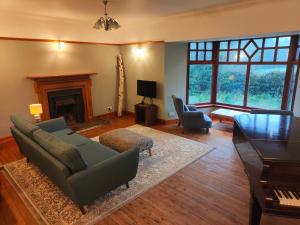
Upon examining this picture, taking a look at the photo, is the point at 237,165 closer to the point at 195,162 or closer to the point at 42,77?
the point at 195,162

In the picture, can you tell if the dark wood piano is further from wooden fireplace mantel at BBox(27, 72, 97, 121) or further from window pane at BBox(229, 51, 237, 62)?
wooden fireplace mantel at BBox(27, 72, 97, 121)

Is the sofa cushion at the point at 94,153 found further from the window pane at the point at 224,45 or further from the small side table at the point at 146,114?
the window pane at the point at 224,45

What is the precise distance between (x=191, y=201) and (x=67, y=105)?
14.6ft

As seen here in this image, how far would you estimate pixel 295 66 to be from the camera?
5.11 m

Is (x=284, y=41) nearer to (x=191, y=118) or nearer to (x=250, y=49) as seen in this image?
(x=250, y=49)

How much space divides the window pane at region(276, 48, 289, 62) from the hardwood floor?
10.6 feet

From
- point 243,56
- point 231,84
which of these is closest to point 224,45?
point 243,56

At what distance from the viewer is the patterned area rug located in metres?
2.53

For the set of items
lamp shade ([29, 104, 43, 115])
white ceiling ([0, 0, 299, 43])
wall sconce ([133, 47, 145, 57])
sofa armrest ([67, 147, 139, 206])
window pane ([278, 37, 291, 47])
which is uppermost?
white ceiling ([0, 0, 299, 43])

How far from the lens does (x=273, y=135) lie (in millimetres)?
2131

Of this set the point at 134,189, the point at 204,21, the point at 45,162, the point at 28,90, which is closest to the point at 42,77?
the point at 28,90

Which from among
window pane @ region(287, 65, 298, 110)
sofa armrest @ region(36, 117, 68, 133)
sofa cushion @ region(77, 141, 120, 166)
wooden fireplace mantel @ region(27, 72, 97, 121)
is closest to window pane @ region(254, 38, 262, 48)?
window pane @ region(287, 65, 298, 110)

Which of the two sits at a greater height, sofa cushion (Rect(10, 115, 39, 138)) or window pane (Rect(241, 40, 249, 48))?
window pane (Rect(241, 40, 249, 48))

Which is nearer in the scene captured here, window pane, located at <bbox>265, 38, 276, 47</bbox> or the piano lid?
the piano lid
